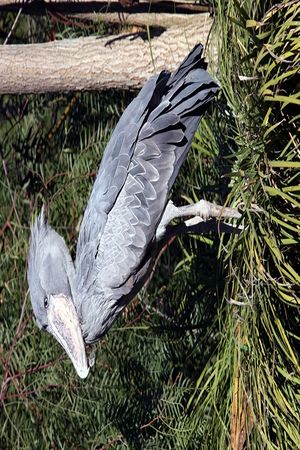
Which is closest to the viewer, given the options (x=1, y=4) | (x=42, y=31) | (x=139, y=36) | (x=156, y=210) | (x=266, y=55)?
(x=266, y=55)

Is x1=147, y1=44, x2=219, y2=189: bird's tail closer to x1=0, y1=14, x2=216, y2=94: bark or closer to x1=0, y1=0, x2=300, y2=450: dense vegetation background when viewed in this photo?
x1=0, y1=0, x2=300, y2=450: dense vegetation background

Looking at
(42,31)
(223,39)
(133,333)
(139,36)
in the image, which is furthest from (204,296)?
(42,31)

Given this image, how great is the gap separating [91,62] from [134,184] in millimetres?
310

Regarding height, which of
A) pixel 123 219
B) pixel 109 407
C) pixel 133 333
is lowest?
pixel 109 407

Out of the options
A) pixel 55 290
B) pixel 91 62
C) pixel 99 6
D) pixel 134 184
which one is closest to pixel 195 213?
pixel 134 184

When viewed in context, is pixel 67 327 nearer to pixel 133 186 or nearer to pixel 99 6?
pixel 133 186

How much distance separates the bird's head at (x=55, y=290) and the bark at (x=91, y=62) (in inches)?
10.8

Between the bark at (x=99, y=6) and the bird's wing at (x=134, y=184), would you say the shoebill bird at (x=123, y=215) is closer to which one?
the bird's wing at (x=134, y=184)

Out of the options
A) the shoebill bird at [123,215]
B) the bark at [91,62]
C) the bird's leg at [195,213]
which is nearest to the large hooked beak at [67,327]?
the shoebill bird at [123,215]

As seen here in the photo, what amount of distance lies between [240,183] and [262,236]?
70 mm

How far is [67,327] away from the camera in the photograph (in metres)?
1.40

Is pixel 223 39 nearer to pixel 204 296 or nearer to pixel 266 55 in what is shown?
pixel 266 55

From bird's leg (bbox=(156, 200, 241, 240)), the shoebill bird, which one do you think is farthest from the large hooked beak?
bird's leg (bbox=(156, 200, 241, 240))

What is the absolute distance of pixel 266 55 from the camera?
3.74 feet
